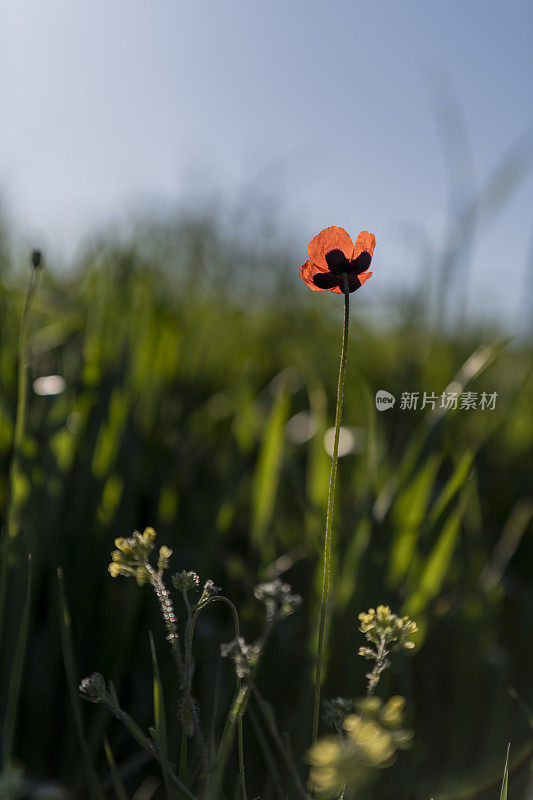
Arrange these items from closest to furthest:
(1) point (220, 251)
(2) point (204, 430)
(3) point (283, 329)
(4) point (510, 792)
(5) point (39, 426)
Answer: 1. (4) point (510, 792)
2. (5) point (39, 426)
3. (2) point (204, 430)
4. (3) point (283, 329)
5. (1) point (220, 251)

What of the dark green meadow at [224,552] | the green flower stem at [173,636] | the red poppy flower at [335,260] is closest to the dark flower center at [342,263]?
the red poppy flower at [335,260]

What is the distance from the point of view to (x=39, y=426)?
3.25 ft

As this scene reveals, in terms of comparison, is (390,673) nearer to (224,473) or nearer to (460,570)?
(460,570)

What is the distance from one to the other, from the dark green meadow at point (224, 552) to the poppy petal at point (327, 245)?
301mm

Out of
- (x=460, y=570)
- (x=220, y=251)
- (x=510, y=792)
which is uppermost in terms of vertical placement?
(x=220, y=251)

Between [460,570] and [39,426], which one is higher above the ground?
[39,426]

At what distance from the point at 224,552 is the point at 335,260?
66cm

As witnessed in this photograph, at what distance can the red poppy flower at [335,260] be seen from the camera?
37 centimetres

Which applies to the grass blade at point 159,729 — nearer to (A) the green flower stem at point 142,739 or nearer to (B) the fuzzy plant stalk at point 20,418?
(A) the green flower stem at point 142,739

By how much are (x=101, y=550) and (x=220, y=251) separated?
4.49ft

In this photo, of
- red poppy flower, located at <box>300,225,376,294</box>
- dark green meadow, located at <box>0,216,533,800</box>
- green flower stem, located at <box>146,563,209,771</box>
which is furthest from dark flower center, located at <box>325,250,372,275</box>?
dark green meadow, located at <box>0,216,533,800</box>

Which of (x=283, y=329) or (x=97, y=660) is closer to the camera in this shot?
(x=97, y=660)

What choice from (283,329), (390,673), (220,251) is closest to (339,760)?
(390,673)

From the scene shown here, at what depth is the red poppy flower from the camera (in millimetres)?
366
